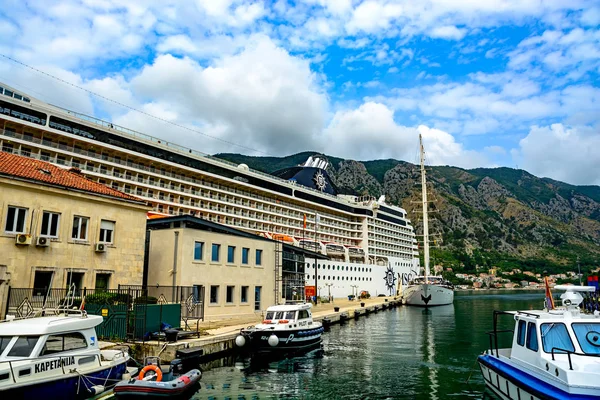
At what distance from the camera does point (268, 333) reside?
2167cm

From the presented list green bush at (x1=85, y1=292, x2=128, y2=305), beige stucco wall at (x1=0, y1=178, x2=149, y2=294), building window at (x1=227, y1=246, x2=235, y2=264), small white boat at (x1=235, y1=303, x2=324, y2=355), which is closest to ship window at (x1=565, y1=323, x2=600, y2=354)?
small white boat at (x1=235, y1=303, x2=324, y2=355)

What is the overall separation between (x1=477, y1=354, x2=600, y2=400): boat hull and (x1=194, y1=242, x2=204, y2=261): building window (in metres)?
18.8

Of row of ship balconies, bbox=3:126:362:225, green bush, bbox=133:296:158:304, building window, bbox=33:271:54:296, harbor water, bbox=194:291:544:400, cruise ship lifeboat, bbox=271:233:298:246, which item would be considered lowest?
harbor water, bbox=194:291:544:400

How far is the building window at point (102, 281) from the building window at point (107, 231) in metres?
1.96

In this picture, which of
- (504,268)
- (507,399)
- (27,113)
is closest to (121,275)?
(507,399)

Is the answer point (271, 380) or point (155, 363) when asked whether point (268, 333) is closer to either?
point (271, 380)

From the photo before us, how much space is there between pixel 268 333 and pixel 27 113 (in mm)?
35018

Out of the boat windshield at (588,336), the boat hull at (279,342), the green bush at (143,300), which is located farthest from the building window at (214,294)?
the boat windshield at (588,336)

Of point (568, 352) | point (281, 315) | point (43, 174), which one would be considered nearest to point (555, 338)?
point (568, 352)

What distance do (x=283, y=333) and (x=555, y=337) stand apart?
14414 mm

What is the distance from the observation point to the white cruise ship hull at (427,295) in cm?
6197

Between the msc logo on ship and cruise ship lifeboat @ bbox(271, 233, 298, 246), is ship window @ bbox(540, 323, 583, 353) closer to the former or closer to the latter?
cruise ship lifeboat @ bbox(271, 233, 298, 246)

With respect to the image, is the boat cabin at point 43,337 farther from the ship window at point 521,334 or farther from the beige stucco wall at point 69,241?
the ship window at point 521,334

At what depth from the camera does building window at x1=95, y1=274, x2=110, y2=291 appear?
878 inches
